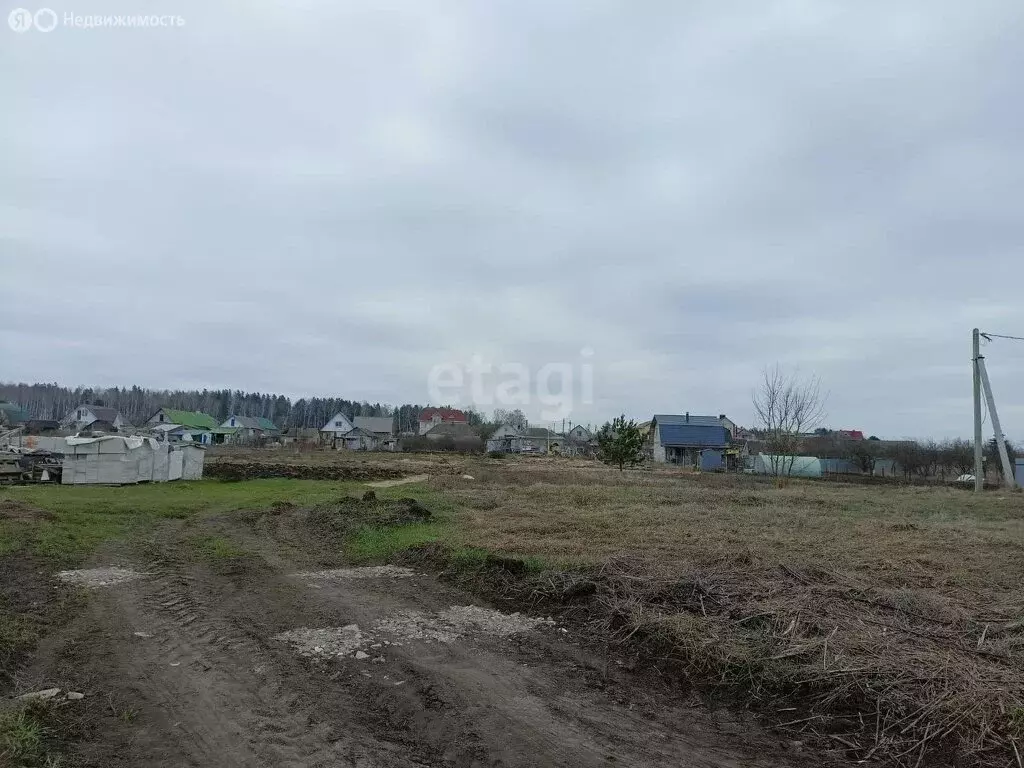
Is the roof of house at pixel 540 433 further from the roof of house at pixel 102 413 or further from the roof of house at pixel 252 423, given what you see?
the roof of house at pixel 102 413

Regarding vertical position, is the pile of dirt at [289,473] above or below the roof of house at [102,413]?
below

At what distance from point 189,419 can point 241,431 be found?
24.3 ft

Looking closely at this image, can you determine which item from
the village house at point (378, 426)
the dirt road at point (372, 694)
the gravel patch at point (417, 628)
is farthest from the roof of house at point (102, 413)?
the gravel patch at point (417, 628)

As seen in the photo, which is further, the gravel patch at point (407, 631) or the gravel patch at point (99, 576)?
the gravel patch at point (99, 576)

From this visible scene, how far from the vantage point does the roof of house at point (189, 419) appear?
283 feet

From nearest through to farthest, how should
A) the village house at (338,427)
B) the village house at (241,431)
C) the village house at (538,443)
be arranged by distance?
the village house at (538,443) → the village house at (338,427) → the village house at (241,431)

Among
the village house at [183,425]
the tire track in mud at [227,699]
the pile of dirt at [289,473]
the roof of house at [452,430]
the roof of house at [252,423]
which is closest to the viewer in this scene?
the tire track in mud at [227,699]

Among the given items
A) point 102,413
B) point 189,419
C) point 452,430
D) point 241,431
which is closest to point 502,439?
point 452,430

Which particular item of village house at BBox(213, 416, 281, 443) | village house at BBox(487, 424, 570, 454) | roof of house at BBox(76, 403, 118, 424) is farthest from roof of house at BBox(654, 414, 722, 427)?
roof of house at BBox(76, 403, 118, 424)

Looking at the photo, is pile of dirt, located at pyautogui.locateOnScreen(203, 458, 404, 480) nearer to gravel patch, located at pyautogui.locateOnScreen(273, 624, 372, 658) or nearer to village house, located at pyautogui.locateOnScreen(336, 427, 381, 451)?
gravel patch, located at pyautogui.locateOnScreen(273, 624, 372, 658)

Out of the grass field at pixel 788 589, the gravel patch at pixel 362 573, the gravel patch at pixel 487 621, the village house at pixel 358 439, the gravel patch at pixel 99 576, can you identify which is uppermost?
the grass field at pixel 788 589

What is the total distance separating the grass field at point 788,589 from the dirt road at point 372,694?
624mm

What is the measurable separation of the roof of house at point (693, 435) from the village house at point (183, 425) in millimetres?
56351

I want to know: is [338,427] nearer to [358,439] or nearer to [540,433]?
[358,439]
